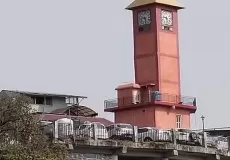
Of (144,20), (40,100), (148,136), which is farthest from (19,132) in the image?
(144,20)

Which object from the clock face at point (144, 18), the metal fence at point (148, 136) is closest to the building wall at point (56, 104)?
the clock face at point (144, 18)

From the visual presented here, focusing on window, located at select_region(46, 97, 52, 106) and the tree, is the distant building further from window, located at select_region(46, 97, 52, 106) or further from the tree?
the tree

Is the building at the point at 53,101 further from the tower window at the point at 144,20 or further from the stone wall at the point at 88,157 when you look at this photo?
the stone wall at the point at 88,157

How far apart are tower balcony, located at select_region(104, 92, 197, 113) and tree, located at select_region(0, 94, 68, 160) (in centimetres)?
3660

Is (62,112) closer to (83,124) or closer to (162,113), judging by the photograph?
(162,113)

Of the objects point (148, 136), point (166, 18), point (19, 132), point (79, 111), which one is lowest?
point (19, 132)

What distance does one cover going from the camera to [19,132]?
37.8 metres

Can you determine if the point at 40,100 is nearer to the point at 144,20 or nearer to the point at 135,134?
the point at 144,20

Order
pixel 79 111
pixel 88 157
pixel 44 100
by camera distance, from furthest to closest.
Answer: pixel 44 100 < pixel 79 111 < pixel 88 157

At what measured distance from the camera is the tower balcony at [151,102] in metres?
74.5

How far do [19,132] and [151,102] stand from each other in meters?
37.3

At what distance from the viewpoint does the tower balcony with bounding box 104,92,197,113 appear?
244ft

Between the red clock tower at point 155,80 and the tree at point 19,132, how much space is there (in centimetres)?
3667

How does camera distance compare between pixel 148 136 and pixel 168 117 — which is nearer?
pixel 148 136
